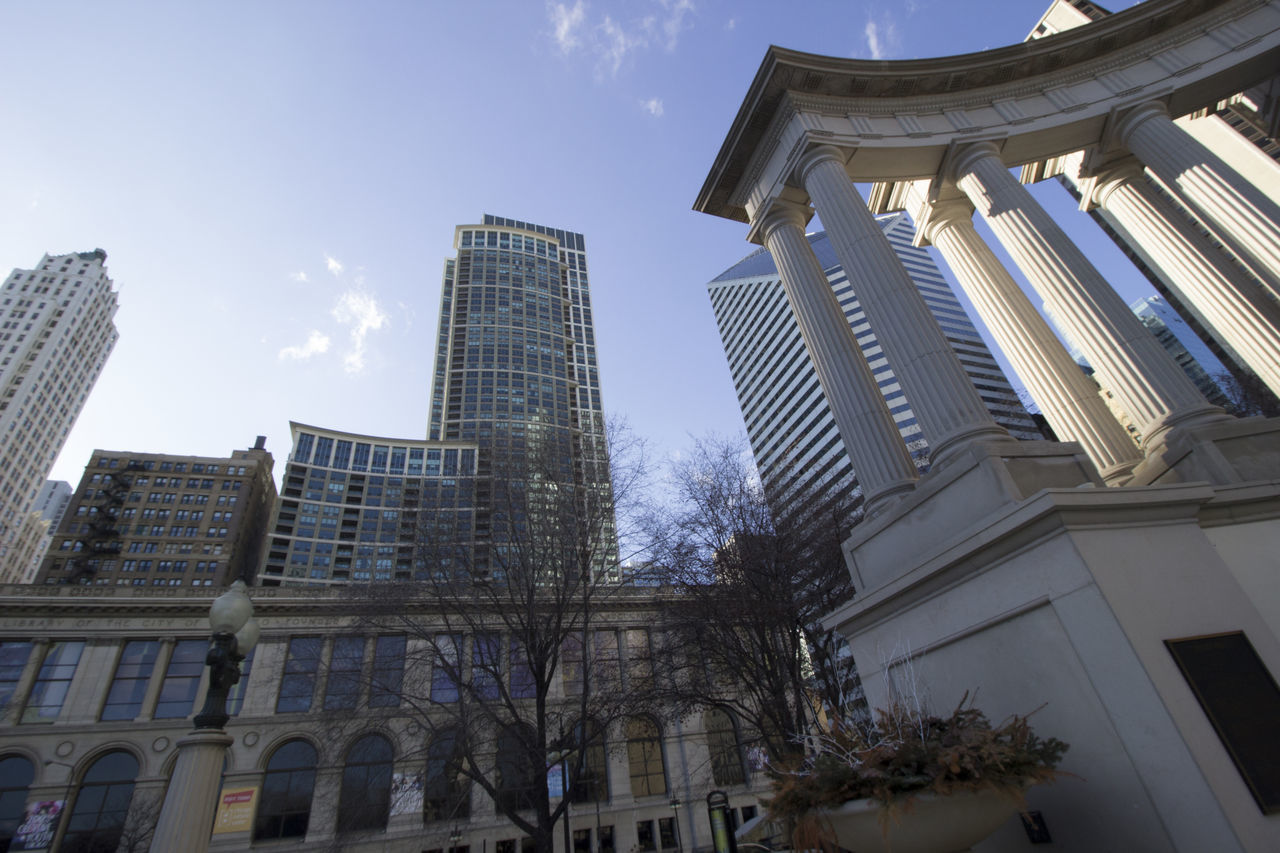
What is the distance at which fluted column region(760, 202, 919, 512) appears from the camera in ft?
28.0

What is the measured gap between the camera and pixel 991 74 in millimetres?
12789

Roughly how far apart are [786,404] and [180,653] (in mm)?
82774

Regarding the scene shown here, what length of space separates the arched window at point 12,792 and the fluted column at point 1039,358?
4782cm

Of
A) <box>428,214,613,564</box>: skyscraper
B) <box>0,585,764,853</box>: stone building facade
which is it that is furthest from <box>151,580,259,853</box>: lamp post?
<box>428,214,613,564</box>: skyscraper

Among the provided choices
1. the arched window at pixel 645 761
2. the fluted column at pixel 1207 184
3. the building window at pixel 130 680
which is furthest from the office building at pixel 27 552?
the fluted column at pixel 1207 184

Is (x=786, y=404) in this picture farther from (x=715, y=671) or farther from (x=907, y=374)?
(x=907, y=374)

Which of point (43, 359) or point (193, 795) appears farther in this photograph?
point (43, 359)

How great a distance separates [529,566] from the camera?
18.8 m

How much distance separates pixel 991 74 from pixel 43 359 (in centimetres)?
16208

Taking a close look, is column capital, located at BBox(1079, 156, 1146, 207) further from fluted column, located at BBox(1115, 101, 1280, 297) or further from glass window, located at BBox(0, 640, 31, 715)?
glass window, located at BBox(0, 640, 31, 715)

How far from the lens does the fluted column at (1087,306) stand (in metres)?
8.27

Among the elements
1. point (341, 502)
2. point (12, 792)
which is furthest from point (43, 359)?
point (12, 792)

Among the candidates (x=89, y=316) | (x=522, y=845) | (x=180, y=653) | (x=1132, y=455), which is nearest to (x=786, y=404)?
(x=522, y=845)

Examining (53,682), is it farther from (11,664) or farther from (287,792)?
(287,792)
